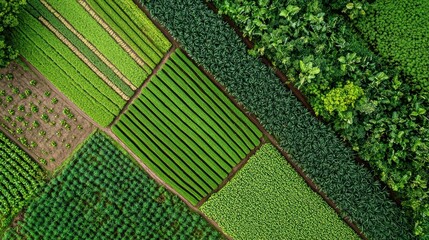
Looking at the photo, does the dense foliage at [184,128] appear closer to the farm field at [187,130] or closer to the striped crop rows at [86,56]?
the farm field at [187,130]

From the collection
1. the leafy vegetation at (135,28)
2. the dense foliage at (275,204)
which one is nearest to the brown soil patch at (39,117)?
the leafy vegetation at (135,28)

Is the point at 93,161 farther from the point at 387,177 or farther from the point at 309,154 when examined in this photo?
the point at 387,177

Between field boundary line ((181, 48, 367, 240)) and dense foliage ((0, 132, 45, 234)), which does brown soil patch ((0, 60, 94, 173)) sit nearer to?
dense foliage ((0, 132, 45, 234))

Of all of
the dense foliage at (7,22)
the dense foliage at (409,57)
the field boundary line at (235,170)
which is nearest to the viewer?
the dense foliage at (7,22)

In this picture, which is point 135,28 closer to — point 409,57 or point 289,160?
point 289,160

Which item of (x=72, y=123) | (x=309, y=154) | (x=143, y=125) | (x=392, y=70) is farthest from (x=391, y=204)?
(x=72, y=123)

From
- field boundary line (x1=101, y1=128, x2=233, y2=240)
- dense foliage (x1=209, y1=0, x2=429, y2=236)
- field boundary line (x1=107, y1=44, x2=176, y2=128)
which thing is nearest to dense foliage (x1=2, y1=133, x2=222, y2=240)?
field boundary line (x1=101, y1=128, x2=233, y2=240)
